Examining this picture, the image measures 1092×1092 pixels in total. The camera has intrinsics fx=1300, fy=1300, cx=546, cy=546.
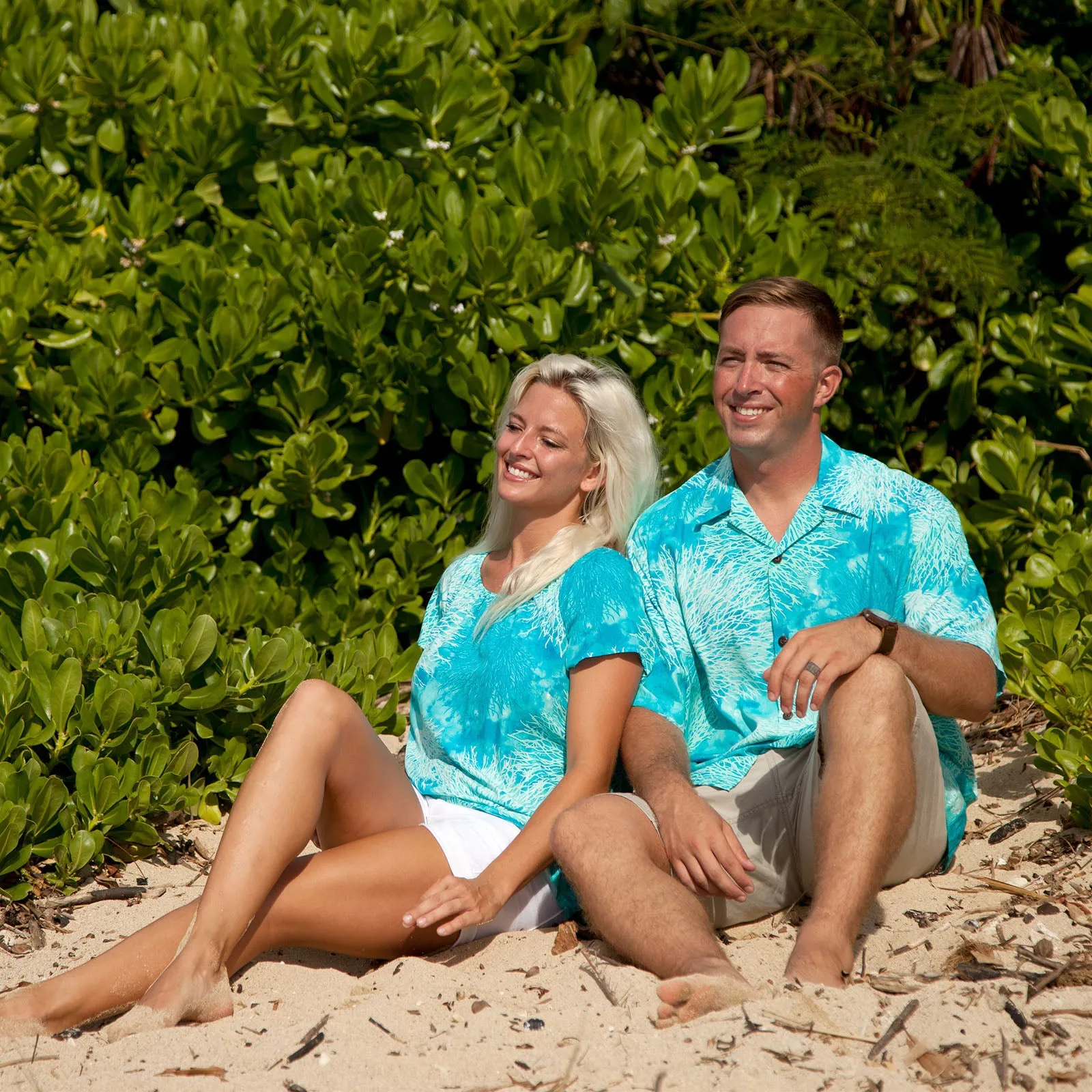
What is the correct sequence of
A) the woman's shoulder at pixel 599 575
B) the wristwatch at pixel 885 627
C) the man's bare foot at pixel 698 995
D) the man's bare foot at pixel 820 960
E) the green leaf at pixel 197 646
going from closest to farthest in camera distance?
the man's bare foot at pixel 698 995, the man's bare foot at pixel 820 960, the wristwatch at pixel 885 627, the woman's shoulder at pixel 599 575, the green leaf at pixel 197 646

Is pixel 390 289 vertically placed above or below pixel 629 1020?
above

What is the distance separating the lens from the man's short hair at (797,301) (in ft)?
10.3

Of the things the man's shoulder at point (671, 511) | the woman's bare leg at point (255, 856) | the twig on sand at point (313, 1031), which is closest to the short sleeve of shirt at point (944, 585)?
the man's shoulder at point (671, 511)

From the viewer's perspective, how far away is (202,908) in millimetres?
2627

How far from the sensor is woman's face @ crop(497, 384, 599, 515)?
3.23m

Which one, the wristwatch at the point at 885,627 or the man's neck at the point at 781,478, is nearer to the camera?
the wristwatch at the point at 885,627

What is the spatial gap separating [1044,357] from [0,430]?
11.4 feet

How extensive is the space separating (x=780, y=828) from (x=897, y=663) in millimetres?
505

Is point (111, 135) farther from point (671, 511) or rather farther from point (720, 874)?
point (720, 874)

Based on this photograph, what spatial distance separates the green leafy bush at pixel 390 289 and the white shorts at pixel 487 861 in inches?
38.7

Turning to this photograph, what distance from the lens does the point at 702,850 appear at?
261cm

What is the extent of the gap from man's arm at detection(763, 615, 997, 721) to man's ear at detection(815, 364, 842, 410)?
703 millimetres

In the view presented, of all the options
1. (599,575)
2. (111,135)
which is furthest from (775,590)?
(111,135)

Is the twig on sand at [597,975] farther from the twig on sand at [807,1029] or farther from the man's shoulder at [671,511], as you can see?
the man's shoulder at [671,511]
